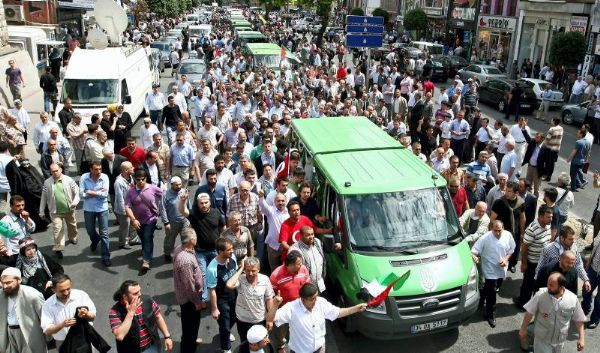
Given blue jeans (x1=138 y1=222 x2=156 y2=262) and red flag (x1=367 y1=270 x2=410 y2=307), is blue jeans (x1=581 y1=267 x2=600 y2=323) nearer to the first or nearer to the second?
red flag (x1=367 y1=270 x2=410 y2=307)

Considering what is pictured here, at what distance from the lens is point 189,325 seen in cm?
647

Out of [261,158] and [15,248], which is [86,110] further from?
[15,248]

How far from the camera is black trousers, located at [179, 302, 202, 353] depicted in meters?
6.35

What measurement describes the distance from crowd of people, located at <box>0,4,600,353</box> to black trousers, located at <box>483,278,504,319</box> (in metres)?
0.02

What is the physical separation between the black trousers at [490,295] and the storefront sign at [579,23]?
1055 inches

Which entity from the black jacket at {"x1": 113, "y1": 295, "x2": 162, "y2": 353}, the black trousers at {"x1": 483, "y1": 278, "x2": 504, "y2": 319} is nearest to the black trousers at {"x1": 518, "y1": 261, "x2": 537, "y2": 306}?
the black trousers at {"x1": 483, "y1": 278, "x2": 504, "y2": 319}

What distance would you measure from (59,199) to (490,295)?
6785 mm

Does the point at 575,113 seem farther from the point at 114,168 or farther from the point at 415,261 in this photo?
the point at 114,168

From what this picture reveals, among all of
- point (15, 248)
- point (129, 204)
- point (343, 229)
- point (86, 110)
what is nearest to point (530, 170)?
point (343, 229)

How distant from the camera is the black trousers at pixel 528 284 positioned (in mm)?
7689

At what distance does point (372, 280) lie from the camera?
257 inches

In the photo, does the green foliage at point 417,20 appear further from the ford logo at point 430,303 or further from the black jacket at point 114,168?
the ford logo at point 430,303

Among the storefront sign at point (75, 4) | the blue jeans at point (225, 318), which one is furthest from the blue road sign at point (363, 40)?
the storefront sign at point (75, 4)

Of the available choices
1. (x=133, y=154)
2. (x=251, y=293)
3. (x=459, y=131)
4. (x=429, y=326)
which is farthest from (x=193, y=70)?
(x=429, y=326)
